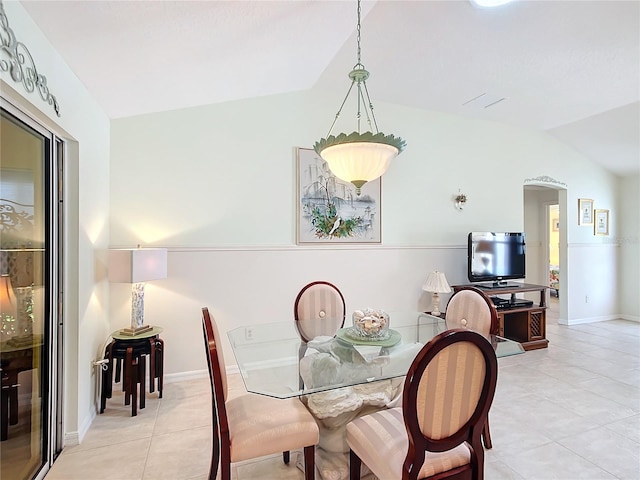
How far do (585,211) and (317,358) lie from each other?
225 inches

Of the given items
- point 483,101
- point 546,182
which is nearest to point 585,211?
point 546,182

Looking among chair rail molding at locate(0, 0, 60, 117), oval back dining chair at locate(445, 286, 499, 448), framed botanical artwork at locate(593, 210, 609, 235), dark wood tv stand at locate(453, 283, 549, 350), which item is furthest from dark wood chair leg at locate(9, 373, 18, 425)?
framed botanical artwork at locate(593, 210, 609, 235)

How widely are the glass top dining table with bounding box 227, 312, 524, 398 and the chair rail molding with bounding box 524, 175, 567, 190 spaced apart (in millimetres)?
3583

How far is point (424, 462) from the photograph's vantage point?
1.46 meters

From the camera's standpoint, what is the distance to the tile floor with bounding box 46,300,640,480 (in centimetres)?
209

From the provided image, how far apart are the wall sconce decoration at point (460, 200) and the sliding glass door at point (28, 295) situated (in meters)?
4.15

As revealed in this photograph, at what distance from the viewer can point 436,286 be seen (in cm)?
405

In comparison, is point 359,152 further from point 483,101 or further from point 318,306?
point 483,101

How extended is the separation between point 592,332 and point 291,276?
458 cm

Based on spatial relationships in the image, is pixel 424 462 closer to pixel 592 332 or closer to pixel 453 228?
pixel 453 228

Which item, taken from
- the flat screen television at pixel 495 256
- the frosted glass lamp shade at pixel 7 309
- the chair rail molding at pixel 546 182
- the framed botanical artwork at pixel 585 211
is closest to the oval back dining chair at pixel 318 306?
the frosted glass lamp shade at pixel 7 309

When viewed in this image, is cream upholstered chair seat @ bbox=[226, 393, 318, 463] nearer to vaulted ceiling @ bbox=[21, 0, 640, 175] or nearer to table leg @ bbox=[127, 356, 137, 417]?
table leg @ bbox=[127, 356, 137, 417]

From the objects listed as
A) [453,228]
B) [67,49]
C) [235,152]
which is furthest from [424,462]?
[453,228]

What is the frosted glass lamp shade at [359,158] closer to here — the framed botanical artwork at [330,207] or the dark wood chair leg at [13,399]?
the framed botanical artwork at [330,207]
